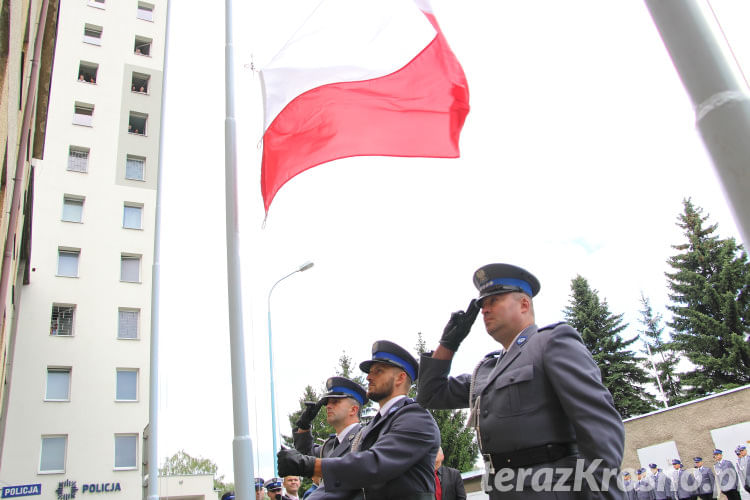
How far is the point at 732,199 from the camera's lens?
150cm

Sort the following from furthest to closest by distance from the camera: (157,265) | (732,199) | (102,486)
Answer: (102,486) < (157,265) < (732,199)

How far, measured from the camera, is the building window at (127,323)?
1067 inches

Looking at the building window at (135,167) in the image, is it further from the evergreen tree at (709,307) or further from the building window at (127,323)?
the evergreen tree at (709,307)

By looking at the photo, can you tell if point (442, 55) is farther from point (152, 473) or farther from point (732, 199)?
point (152, 473)

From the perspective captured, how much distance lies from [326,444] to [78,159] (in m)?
27.9

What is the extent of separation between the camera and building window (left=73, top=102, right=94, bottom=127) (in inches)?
1188

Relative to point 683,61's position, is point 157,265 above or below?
above

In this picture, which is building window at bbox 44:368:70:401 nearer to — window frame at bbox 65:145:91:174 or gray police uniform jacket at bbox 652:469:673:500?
window frame at bbox 65:145:91:174

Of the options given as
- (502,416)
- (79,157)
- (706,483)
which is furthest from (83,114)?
(502,416)

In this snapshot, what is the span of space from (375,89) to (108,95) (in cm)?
3028

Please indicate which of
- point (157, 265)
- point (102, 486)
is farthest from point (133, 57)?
point (157, 265)

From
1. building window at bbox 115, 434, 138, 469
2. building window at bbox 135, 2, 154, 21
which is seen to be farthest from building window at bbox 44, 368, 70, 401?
building window at bbox 135, 2, 154, 21

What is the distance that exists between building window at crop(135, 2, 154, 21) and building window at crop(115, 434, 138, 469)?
889 inches

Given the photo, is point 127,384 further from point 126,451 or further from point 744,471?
point 744,471
